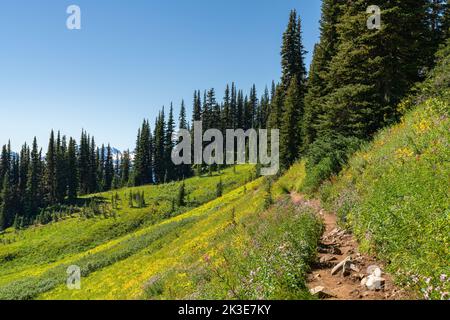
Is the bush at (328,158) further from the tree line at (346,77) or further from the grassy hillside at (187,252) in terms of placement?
the grassy hillside at (187,252)

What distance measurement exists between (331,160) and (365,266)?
10596mm

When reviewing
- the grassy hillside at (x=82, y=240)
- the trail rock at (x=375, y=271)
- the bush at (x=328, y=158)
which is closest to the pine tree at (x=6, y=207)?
the grassy hillside at (x=82, y=240)

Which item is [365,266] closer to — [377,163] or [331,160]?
[377,163]

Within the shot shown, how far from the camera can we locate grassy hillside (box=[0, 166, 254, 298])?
33.7 metres

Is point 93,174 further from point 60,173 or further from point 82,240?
point 82,240

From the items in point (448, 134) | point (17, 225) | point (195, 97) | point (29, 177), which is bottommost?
point (17, 225)

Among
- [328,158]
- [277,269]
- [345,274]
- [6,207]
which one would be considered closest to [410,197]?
[345,274]

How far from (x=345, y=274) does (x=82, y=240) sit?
53.2 m

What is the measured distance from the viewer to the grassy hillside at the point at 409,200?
6.12 m

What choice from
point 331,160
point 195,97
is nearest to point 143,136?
point 195,97

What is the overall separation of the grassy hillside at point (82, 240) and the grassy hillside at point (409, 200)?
26.1 m

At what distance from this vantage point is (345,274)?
746 centimetres
